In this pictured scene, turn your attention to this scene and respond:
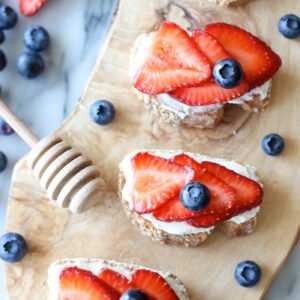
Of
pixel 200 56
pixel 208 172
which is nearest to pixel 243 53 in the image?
pixel 200 56

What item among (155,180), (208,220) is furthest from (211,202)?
(155,180)

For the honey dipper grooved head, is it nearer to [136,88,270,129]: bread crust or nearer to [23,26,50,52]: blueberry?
[136,88,270,129]: bread crust

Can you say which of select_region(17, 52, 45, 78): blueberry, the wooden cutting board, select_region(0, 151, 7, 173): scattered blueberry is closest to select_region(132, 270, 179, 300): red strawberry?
the wooden cutting board

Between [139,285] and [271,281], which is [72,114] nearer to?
[139,285]

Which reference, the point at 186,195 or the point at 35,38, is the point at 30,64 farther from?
the point at 186,195

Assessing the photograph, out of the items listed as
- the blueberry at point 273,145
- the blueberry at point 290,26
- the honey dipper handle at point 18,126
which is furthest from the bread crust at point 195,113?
the honey dipper handle at point 18,126

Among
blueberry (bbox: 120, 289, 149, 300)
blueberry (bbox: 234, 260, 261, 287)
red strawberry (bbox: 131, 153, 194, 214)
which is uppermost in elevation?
red strawberry (bbox: 131, 153, 194, 214)
